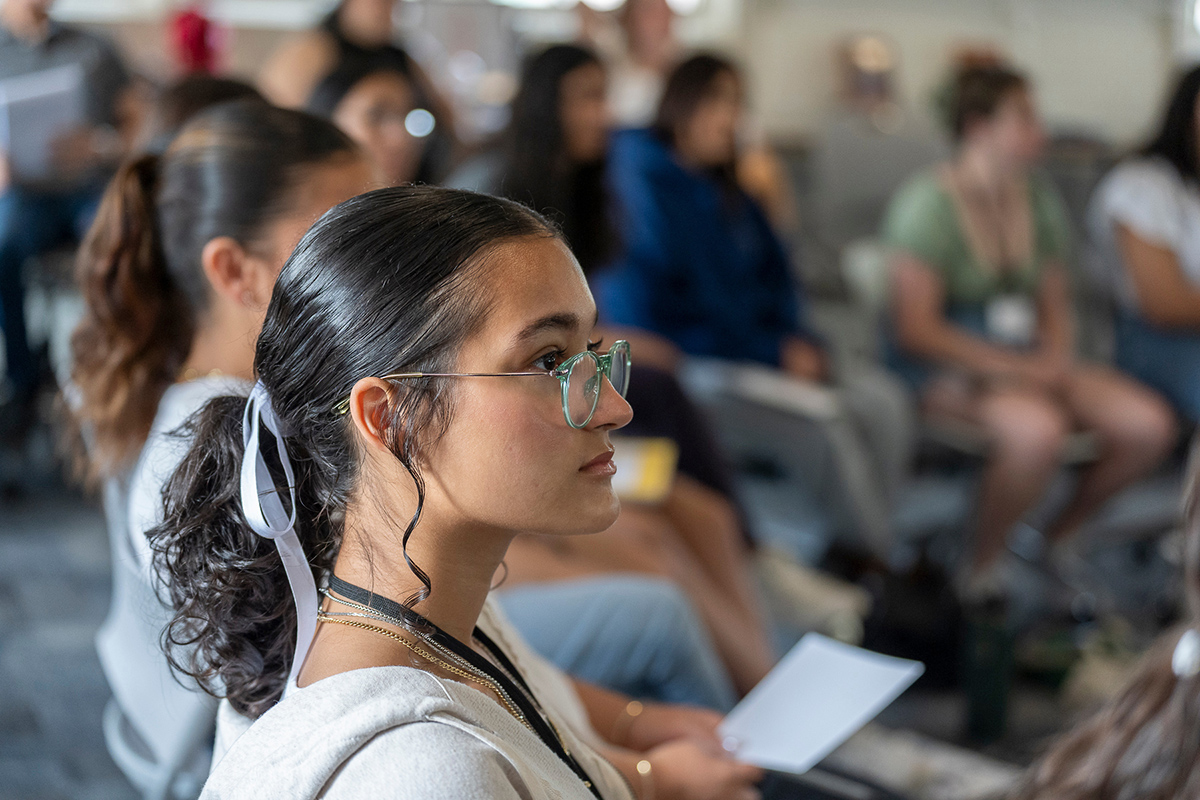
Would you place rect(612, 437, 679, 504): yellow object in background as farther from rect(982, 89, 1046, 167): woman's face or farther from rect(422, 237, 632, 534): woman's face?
rect(982, 89, 1046, 167): woman's face

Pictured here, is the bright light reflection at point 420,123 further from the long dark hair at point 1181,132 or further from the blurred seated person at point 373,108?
the long dark hair at point 1181,132

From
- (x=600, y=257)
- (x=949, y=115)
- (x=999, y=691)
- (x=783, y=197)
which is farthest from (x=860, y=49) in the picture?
(x=999, y=691)

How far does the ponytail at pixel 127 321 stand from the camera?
50.6 inches

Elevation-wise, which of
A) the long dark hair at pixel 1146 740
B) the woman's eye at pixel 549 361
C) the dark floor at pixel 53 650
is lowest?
the dark floor at pixel 53 650

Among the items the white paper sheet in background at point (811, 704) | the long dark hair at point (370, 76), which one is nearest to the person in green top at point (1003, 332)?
the long dark hair at point (370, 76)

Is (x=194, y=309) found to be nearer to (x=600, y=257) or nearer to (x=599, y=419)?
(x=599, y=419)

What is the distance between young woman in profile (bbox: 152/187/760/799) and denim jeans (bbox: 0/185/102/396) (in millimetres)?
2828

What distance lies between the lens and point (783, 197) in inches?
171

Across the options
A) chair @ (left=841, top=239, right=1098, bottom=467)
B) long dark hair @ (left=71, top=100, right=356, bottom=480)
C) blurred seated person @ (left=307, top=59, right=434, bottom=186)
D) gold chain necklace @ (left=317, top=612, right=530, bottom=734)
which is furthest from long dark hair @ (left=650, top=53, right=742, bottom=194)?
gold chain necklace @ (left=317, top=612, right=530, bottom=734)

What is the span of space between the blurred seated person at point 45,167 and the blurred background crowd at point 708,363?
0.01 m

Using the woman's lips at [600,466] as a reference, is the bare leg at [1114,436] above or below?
below

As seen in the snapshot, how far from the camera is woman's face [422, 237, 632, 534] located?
0.71m

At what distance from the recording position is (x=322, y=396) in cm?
73

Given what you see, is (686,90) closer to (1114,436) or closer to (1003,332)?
(1003,332)
